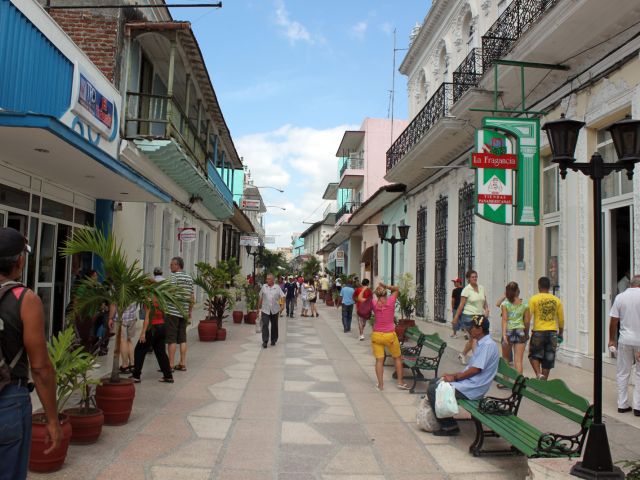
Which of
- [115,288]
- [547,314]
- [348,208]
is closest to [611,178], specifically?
[547,314]

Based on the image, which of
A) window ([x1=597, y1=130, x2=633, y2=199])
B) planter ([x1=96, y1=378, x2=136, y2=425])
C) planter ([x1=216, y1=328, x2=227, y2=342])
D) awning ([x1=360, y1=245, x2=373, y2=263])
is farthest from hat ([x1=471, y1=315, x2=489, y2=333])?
awning ([x1=360, y1=245, x2=373, y2=263])

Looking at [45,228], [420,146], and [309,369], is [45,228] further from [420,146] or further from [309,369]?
[420,146]

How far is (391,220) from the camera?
83.9 ft

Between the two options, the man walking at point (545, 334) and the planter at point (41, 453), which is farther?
the man walking at point (545, 334)

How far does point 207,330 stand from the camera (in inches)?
500

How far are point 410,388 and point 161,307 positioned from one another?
3.97m

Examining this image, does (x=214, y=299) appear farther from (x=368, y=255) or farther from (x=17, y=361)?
(x=368, y=255)

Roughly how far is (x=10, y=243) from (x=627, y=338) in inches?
249

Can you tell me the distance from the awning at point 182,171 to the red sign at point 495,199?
246 inches

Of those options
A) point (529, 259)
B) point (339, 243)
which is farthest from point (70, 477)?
point (339, 243)

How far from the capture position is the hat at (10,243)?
2721 millimetres

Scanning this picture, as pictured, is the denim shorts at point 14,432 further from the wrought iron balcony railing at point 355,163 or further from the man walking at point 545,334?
the wrought iron balcony railing at point 355,163

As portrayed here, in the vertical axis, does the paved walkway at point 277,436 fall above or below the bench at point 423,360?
below

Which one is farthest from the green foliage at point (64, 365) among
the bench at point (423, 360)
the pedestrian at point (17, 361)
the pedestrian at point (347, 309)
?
the pedestrian at point (347, 309)
